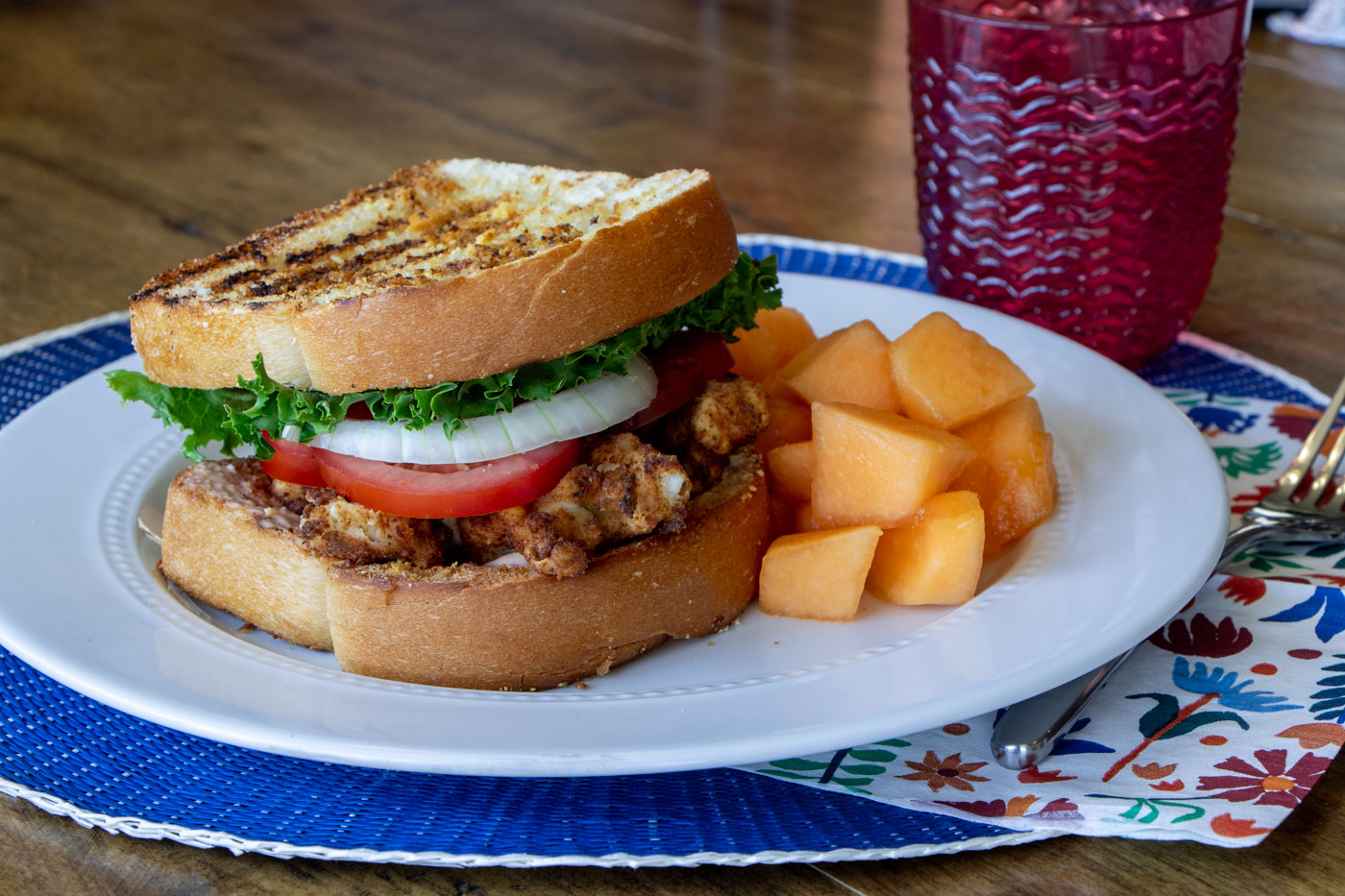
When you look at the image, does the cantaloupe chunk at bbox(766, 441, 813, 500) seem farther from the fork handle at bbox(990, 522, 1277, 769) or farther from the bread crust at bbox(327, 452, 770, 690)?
the fork handle at bbox(990, 522, 1277, 769)

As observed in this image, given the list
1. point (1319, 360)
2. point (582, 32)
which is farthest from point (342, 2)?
point (1319, 360)

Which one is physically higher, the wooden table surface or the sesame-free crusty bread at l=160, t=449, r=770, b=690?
the sesame-free crusty bread at l=160, t=449, r=770, b=690

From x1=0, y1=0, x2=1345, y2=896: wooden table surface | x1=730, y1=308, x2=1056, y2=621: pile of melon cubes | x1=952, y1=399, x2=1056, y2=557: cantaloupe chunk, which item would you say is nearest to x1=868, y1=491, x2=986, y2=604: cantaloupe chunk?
x1=730, y1=308, x2=1056, y2=621: pile of melon cubes

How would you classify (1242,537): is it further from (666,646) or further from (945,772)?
(666,646)

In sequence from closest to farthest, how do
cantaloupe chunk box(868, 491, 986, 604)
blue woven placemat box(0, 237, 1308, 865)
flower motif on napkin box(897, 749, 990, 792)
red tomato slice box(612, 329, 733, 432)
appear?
blue woven placemat box(0, 237, 1308, 865), flower motif on napkin box(897, 749, 990, 792), cantaloupe chunk box(868, 491, 986, 604), red tomato slice box(612, 329, 733, 432)

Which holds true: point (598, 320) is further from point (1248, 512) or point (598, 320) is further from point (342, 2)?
point (342, 2)
